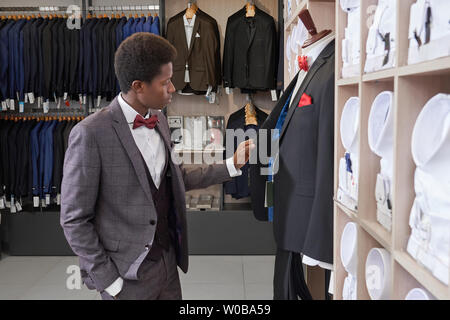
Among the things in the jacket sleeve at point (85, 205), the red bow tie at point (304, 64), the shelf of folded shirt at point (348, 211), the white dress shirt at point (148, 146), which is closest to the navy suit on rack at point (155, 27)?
the white dress shirt at point (148, 146)

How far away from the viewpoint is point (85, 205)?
1.63 m

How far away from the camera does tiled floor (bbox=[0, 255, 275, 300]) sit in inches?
131

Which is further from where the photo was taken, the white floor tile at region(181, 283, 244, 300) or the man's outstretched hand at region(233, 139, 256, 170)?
the white floor tile at region(181, 283, 244, 300)

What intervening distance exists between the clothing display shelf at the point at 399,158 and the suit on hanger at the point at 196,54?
9.83 feet

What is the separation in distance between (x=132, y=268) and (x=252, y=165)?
739 millimetres

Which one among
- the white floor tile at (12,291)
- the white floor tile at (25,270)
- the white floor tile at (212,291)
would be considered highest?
the white floor tile at (25,270)

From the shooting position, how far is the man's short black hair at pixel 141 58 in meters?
1.66

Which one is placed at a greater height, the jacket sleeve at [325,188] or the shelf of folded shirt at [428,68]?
the shelf of folded shirt at [428,68]

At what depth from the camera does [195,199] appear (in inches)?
181

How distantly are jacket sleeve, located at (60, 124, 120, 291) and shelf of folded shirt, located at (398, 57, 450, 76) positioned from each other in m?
1.16

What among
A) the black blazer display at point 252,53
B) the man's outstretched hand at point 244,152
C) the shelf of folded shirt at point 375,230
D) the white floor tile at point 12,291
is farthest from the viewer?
the black blazer display at point 252,53

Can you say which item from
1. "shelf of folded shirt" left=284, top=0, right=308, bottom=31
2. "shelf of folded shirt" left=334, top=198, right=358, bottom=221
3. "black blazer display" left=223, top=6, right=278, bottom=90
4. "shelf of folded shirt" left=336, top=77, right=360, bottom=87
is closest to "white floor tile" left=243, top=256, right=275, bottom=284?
"black blazer display" left=223, top=6, right=278, bottom=90

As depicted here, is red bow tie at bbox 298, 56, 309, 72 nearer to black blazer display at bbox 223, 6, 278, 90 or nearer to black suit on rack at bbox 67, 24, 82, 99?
black blazer display at bbox 223, 6, 278, 90

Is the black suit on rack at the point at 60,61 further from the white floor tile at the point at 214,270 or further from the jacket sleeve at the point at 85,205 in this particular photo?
the jacket sleeve at the point at 85,205
